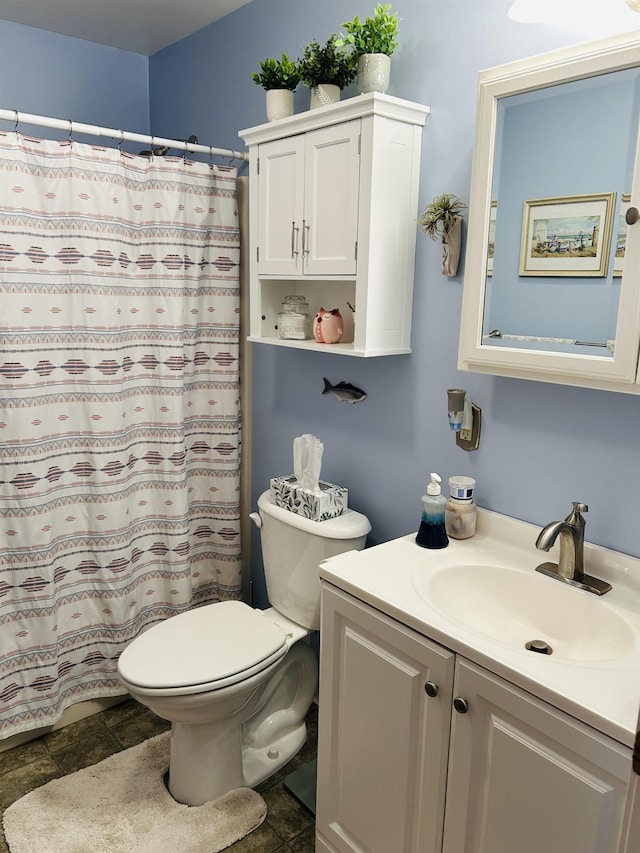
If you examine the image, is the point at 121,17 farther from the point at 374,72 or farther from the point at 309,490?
the point at 309,490

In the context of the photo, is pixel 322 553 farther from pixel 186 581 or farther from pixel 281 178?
pixel 281 178

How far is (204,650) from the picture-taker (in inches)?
73.6

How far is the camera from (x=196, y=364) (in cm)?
244

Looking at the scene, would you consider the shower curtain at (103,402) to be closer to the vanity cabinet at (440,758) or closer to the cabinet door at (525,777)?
the vanity cabinet at (440,758)

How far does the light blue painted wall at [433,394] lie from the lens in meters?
1.53

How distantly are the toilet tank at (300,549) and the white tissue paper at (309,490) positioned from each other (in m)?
0.02

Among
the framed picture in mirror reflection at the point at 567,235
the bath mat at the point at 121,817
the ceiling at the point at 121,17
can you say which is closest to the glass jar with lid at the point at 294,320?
the framed picture in mirror reflection at the point at 567,235

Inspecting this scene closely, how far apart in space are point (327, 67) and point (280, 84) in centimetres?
22

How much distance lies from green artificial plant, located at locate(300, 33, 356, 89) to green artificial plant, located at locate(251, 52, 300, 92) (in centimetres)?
10

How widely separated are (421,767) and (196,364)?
61.2 inches

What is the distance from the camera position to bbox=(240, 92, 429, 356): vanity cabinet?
5.64 ft

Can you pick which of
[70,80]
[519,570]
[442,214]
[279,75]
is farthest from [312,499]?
[70,80]

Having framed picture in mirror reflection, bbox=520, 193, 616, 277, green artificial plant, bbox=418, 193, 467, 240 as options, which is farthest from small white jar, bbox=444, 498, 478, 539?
green artificial plant, bbox=418, 193, 467, 240

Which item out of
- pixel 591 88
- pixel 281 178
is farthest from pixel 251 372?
pixel 591 88
